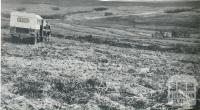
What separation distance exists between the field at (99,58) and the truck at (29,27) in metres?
0.07

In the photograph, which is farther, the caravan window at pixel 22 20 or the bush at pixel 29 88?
the caravan window at pixel 22 20

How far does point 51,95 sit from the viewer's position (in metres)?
3.97

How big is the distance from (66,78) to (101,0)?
3.82 ft

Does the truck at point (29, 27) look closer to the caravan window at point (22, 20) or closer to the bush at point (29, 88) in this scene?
the caravan window at point (22, 20)

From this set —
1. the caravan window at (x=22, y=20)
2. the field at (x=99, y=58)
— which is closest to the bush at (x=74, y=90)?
the field at (x=99, y=58)

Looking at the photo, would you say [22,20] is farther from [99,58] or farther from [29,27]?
[99,58]

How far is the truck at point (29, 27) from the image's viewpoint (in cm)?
407

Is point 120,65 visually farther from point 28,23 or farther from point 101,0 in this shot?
point 28,23

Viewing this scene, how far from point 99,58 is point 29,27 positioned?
987 millimetres

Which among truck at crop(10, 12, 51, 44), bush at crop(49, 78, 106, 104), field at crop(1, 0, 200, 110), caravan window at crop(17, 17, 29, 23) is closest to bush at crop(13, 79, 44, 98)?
field at crop(1, 0, 200, 110)

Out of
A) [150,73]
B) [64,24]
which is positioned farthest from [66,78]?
[150,73]

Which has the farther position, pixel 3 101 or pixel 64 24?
pixel 64 24

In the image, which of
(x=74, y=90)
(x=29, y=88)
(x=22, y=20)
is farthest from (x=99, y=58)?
(x=22, y=20)

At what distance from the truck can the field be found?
7 centimetres
